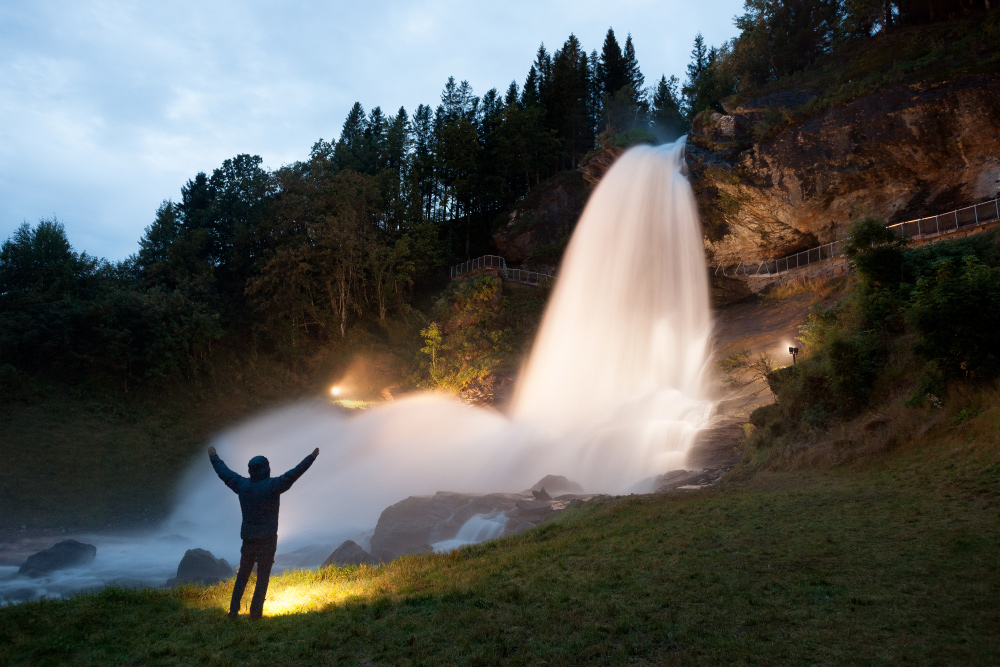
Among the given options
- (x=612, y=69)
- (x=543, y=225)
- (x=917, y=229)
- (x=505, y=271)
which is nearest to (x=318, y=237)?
(x=505, y=271)

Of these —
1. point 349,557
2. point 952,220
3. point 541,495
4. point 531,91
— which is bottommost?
point 349,557

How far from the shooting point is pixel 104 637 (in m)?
6.59

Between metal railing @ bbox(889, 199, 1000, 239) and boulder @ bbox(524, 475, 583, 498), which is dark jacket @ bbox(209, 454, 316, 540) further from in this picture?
metal railing @ bbox(889, 199, 1000, 239)

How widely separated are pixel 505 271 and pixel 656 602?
37.6 meters

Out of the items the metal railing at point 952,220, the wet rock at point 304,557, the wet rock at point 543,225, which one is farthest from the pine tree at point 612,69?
the wet rock at point 304,557

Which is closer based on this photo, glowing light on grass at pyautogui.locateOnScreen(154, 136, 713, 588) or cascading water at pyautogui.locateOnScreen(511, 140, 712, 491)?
glowing light on grass at pyautogui.locateOnScreen(154, 136, 713, 588)

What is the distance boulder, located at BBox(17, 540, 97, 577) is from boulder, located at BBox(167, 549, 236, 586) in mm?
5720

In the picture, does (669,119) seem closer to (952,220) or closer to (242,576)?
(952,220)

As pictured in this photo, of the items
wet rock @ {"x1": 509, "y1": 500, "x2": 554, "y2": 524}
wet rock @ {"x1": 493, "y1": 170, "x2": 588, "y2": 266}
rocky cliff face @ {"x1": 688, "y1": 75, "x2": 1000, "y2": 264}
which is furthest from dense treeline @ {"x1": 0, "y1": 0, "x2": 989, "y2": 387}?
wet rock @ {"x1": 509, "y1": 500, "x2": 554, "y2": 524}

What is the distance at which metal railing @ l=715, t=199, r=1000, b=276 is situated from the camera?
2541cm

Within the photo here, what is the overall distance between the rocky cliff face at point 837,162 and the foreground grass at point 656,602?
74.6 feet

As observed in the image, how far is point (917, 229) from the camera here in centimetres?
2761

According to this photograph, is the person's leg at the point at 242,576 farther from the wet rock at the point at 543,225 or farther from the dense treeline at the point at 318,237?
the wet rock at the point at 543,225

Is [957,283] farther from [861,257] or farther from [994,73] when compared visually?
[994,73]
